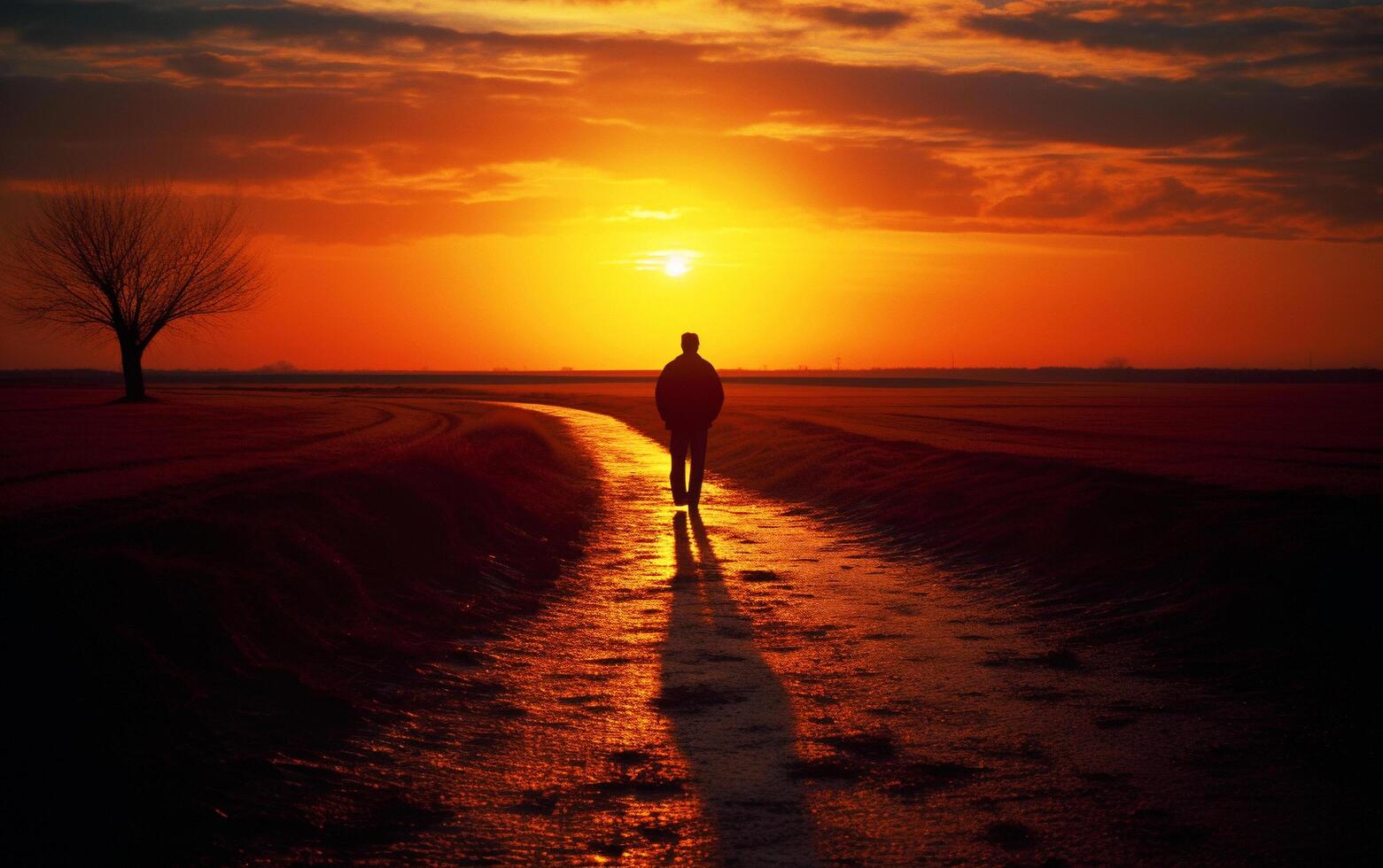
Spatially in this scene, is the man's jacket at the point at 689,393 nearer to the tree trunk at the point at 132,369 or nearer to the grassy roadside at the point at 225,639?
the grassy roadside at the point at 225,639

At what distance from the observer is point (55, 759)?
6.84 metres

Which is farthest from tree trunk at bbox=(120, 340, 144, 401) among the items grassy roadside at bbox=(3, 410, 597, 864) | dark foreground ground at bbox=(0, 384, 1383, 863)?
grassy roadside at bbox=(3, 410, 597, 864)

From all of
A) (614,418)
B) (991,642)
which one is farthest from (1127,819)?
(614,418)

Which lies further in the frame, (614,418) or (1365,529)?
(614,418)

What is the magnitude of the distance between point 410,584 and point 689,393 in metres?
7.85

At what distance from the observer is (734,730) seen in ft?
27.5

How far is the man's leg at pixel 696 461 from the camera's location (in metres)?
20.4

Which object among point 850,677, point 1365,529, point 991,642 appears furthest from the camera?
point 1365,529

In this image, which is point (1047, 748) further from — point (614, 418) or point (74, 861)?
point (614, 418)

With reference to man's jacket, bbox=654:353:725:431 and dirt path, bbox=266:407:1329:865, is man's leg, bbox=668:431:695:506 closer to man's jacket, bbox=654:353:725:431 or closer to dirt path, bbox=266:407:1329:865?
man's jacket, bbox=654:353:725:431

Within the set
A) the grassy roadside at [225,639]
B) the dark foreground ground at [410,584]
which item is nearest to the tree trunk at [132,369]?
the dark foreground ground at [410,584]

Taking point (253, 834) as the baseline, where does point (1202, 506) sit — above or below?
above

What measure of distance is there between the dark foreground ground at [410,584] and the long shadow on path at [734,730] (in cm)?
195

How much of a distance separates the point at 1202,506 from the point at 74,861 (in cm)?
1307
